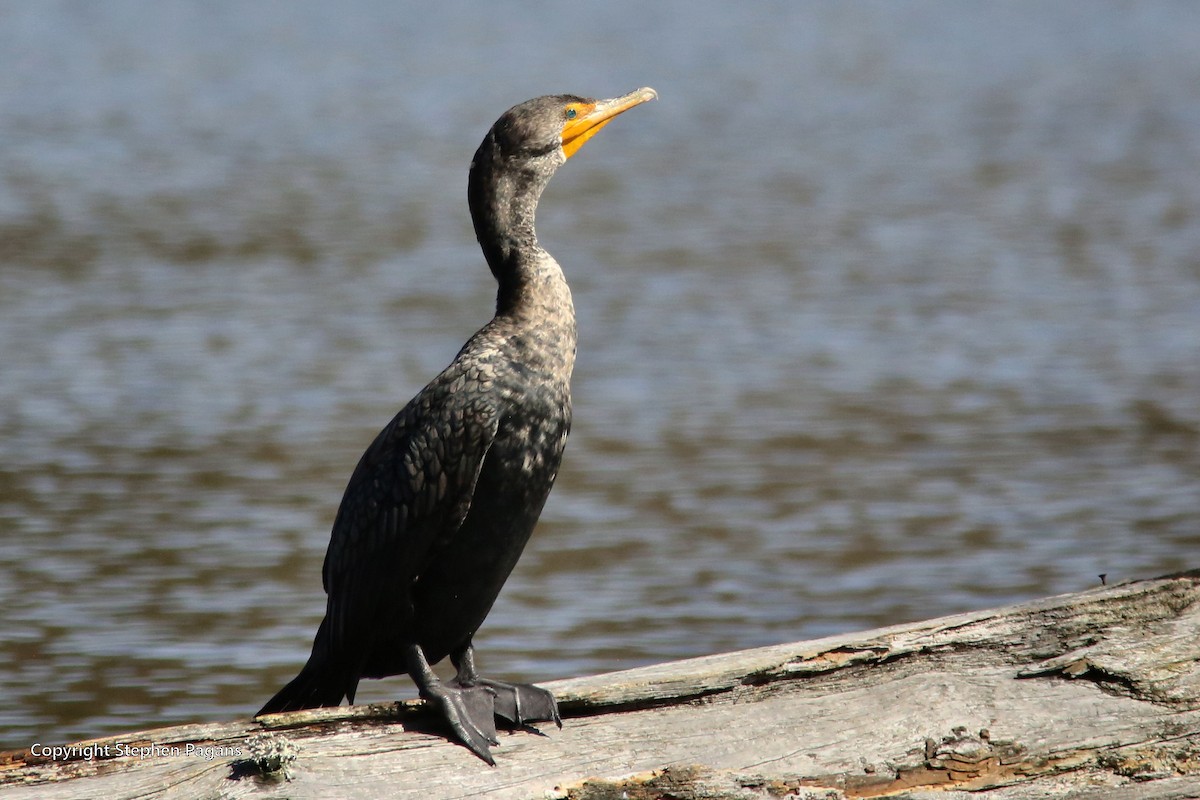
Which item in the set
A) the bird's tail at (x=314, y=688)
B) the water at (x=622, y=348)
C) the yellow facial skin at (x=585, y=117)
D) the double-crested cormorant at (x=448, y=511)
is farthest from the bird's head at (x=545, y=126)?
the water at (x=622, y=348)

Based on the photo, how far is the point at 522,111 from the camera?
13.1 feet

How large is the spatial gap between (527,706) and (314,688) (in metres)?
0.61

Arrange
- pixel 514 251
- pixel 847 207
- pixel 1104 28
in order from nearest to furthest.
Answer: pixel 514 251 < pixel 847 207 < pixel 1104 28

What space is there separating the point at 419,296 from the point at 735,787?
7.26 meters

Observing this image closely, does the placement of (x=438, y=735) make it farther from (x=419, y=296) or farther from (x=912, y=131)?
(x=912, y=131)

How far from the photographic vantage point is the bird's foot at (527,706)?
3.38 metres

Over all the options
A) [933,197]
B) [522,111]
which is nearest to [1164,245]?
[933,197]

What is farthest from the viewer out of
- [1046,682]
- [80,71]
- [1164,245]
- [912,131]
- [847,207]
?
[80,71]

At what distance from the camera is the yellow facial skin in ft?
13.5

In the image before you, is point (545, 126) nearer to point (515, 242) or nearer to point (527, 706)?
point (515, 242)

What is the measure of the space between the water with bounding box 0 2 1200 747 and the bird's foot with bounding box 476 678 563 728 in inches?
73.7

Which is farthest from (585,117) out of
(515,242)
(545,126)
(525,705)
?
(525,705)

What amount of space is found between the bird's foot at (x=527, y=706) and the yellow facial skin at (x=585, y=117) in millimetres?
1393

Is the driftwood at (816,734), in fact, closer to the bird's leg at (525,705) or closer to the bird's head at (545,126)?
the bird's leg at (525,705)
